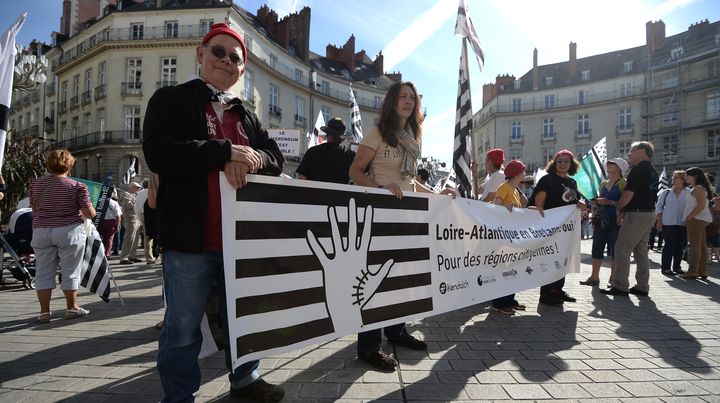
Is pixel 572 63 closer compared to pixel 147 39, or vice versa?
pixel 147 39

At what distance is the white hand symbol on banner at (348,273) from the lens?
2.53m

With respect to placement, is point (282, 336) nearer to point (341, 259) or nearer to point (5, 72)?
point (341, 259)

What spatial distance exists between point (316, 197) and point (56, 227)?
345cm

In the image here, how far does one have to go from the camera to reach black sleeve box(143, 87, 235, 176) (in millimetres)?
1891

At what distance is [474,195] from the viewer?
6.07m

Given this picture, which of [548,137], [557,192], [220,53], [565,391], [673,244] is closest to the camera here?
[220,53]

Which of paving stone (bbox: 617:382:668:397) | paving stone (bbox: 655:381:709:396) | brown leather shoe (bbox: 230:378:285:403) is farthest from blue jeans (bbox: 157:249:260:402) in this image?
paving stone (bbox: 655:381:709:396)

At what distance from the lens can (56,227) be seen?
431 centimetres

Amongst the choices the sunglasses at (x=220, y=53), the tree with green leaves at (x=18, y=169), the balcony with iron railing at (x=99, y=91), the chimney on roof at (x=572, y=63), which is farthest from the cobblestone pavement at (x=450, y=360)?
the chimney on roof at (x=572, y=63)

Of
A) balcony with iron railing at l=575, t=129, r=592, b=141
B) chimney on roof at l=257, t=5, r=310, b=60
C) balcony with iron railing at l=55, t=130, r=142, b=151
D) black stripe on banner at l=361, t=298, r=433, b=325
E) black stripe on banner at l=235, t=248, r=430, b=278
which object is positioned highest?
chimney on roof at l=257, t=5, r=310, b=60

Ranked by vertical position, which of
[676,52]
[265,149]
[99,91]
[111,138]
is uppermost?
[676,52]

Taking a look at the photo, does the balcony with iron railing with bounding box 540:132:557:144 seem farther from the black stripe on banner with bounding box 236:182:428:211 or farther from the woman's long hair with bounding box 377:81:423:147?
the black stripe on banner with bounding box 236:182:428:211

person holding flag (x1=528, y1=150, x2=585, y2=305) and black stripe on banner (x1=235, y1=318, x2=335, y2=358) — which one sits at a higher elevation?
person holding flag (x1=528, y1=150, x2=585, y2=305)

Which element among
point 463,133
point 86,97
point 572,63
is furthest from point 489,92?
point 463,133
